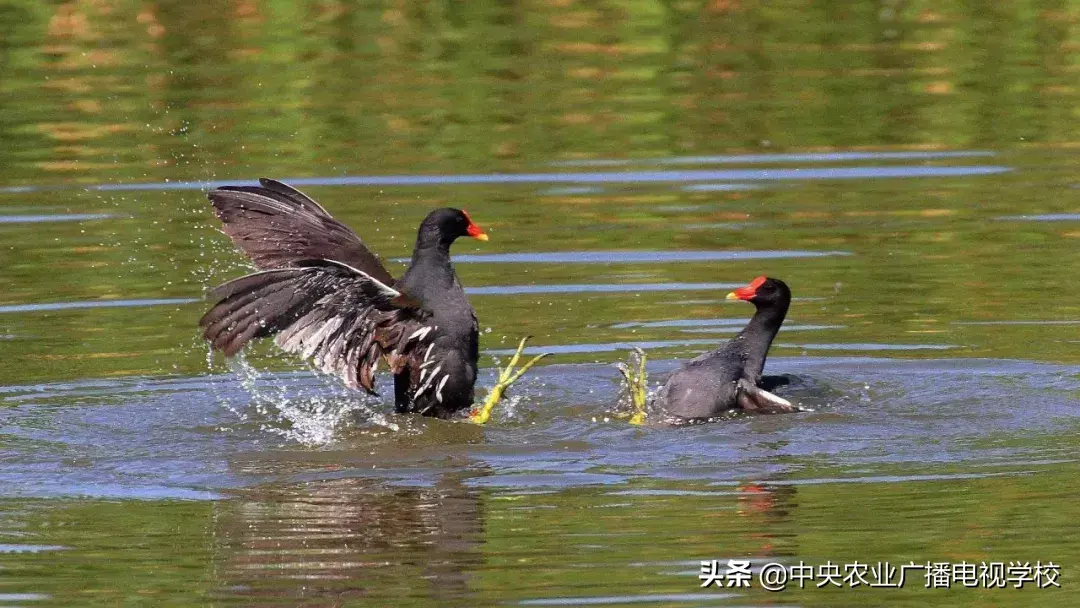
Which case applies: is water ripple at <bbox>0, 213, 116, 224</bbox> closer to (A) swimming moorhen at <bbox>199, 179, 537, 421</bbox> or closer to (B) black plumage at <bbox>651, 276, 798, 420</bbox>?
(A) swimming moorhen at <bbox>199, 179, 537, 421</bbox>

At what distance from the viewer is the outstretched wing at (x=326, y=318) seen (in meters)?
7.64

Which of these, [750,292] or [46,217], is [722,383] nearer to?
[750,292]

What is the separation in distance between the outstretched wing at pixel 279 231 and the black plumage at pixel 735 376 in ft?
4.49

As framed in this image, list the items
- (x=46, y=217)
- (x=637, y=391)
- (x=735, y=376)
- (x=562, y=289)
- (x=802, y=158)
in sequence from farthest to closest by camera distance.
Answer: (x=802, y=158), (x=46, y=217), (x=562, y=289), (x=735, y=376), (x=637, y=391)

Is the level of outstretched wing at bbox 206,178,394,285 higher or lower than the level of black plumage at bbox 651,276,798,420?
higher

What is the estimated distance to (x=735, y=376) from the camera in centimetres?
827

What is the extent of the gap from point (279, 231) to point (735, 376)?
213cm

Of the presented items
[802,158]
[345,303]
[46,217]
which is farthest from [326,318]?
[802,158]

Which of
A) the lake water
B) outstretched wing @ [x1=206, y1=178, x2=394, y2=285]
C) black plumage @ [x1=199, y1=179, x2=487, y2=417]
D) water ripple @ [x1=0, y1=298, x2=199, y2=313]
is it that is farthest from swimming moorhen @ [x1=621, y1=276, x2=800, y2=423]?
water ripple @ [x1=0, y1=298, x2=199, y2=313]

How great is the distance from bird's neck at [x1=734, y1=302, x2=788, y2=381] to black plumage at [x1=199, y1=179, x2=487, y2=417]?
4.09 ft

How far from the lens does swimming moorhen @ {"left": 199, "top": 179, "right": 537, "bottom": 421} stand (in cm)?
768

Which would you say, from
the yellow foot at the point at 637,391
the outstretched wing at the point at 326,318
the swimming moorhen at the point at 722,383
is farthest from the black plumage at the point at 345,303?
the swimming moorhen at the point at 722,383

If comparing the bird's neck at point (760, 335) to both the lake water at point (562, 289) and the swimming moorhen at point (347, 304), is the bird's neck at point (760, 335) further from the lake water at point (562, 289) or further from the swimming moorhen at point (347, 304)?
the swimming moorhen at point (347, 304)

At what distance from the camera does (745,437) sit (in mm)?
7719
